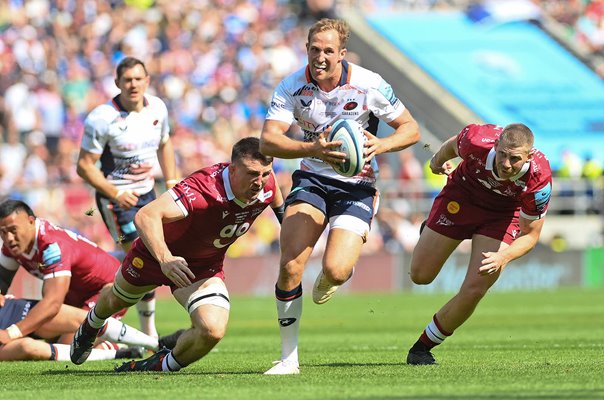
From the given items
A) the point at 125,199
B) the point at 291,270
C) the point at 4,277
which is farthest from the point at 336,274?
the point at 4,277

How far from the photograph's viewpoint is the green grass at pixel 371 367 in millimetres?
8570

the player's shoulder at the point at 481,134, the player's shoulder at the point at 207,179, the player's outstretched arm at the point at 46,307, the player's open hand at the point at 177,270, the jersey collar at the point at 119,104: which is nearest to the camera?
the player's open hand at the point at 177,270

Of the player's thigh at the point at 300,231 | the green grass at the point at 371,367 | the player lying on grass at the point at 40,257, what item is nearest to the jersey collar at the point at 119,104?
the player lying on grass at the point at 40,257

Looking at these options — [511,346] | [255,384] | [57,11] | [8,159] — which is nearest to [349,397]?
[255,384]

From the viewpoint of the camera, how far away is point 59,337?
12789 mm

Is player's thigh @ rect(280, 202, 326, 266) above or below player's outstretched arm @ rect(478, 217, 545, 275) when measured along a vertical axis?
above

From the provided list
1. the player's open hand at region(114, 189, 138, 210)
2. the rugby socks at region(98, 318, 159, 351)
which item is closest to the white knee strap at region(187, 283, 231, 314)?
the rugby socks at region(98, 318, 159, 351)

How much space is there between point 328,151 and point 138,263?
1895mm

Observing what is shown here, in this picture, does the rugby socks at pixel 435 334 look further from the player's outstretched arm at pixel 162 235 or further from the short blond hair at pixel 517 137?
the player's outstretched arm at pixel 162 235

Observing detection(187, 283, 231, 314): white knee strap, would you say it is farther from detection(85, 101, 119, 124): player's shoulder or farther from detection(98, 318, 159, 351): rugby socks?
detection(85, 101, 119, 124): player's shoulder

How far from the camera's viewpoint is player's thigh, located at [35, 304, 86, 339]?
1237cm

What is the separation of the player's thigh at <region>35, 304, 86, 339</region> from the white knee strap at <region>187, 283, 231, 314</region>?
2.56 meters

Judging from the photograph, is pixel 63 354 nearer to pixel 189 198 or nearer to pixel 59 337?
pixel 59 337

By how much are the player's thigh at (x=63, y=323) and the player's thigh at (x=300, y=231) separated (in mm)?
3113
